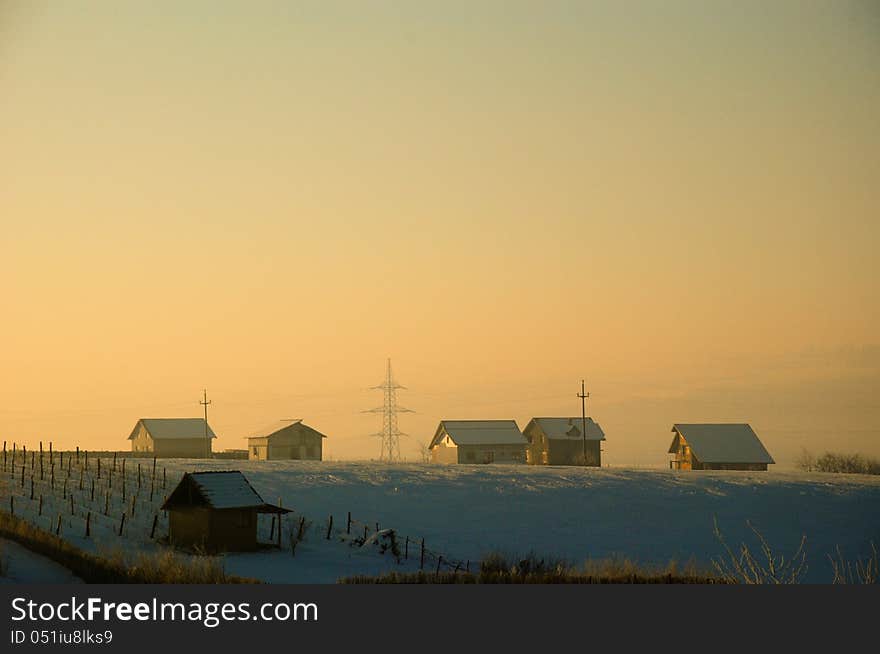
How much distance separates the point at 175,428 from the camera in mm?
122438

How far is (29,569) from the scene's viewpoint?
27.2m

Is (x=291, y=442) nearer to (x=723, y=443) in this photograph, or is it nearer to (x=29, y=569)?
(x=723, y=443)

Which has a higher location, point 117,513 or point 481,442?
point 481,442

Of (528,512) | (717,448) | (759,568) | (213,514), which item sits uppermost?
(717,448)

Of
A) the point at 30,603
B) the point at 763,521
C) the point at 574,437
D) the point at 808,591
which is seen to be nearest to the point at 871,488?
the point at 763,521

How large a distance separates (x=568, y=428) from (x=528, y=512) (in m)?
55.1

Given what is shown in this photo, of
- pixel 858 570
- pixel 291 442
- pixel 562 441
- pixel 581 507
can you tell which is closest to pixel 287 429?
pixel 291 442

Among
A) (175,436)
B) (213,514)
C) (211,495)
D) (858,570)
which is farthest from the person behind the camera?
(175,436)

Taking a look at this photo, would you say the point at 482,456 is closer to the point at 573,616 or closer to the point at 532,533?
the point at 532,533

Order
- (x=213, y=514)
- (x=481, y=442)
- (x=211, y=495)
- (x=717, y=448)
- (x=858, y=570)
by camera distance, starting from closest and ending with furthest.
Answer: (x=858, y=570) < (x=213, y=514) < (x=211, y=495) < (x=717, y=448) < (x=481, y=442)

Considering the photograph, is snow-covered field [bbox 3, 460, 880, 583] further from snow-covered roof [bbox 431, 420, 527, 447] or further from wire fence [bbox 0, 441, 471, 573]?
snow-covered roof [bbox 431, 420, 527, 447]

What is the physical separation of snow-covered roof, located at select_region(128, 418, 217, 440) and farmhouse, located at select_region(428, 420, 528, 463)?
24811 millimetres

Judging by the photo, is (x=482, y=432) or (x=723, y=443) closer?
(x=723, y=443)

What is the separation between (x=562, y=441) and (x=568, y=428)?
156 cm
